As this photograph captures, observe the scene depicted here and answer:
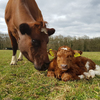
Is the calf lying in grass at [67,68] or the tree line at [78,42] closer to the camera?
the calf lying in grass at [67,68]

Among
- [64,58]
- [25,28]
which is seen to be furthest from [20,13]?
[64,58]

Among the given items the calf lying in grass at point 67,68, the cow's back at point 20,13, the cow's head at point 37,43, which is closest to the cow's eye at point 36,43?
the cow's head at point 37,43

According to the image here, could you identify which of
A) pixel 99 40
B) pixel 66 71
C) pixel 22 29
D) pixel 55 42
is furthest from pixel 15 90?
pixel 99 40

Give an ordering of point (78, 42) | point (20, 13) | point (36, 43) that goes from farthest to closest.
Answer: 1. point (78, 42)
2. point (20, 13)
3. point (36, 43)

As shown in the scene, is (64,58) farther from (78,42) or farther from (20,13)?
(78,42)

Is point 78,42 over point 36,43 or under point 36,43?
over

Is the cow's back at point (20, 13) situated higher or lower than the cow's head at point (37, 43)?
higher

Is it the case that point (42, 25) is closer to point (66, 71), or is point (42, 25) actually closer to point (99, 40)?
point (66, 71)

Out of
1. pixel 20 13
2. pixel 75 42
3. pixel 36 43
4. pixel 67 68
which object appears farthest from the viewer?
pixel 75 42

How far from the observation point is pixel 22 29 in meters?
2.76

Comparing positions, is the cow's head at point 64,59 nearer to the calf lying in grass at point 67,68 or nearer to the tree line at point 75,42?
the calf lying in grass at point 67,68

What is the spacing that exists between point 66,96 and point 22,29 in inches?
78.4

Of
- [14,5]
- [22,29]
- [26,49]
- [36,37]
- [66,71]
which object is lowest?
[66,71]

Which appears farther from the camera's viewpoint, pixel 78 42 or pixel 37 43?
pixel 78 42
